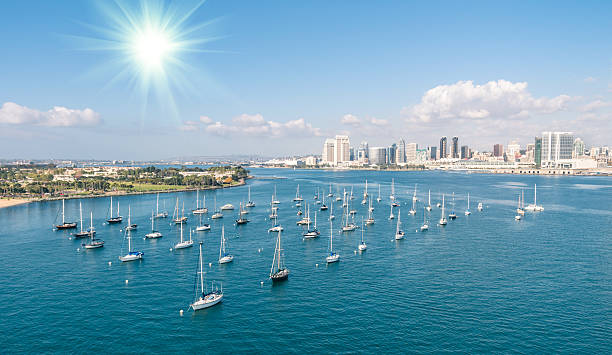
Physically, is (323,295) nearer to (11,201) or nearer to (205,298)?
(205,298)

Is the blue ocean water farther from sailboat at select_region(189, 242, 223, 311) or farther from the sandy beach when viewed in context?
the sandy beach

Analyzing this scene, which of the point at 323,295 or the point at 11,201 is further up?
the point at 11,201

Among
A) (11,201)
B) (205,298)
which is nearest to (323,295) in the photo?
(205,298)

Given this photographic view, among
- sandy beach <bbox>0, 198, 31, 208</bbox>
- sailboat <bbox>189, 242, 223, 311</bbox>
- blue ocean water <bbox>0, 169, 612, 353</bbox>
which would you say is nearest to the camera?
blue ocean water <bbox>0, 169, 612, 353</bbox>

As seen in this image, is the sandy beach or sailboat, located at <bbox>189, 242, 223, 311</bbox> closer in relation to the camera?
sailboat, located at <bbox>189, 242, 223, 311</bbox>

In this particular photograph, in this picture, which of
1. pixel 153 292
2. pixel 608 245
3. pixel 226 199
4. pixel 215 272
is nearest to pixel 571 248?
pixel 608 245

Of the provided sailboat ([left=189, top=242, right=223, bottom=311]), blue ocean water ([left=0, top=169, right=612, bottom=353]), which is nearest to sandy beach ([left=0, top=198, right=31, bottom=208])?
blue ocean water ([left=0, top=169, right=612, bottom=353])

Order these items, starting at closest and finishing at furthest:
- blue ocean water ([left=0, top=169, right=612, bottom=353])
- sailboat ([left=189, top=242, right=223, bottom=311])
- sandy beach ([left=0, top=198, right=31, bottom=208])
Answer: blue ocean water ([left=0, top=169, right=612, bottom=353]) → sailboat ([left=189, top=242, right=223, bottom=311]) → sandy beach ([left=0, top=198, right=31, bottom=208])

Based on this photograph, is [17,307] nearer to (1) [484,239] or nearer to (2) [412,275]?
(2) [412,275]

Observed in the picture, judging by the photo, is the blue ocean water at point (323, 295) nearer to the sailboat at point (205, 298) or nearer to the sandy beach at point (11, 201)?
the sailboat at point (205, 298)
